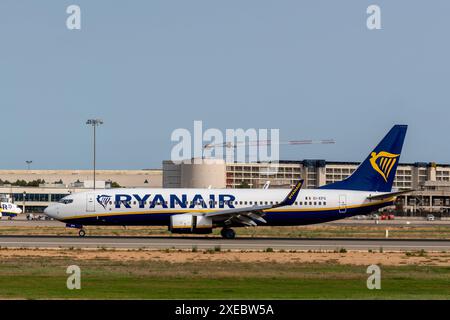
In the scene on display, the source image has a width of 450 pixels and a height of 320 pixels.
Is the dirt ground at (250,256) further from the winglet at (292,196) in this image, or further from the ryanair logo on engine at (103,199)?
the ryanair logo on engine at (103,199)

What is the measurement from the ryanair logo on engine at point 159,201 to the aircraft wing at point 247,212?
1.69 meters

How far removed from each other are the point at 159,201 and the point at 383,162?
1911cm

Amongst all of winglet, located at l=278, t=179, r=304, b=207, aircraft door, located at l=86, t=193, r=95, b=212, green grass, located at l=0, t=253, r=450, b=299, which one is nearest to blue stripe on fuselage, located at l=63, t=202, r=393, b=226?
aircraft door, located at l=86, t=193, r=95, b=212

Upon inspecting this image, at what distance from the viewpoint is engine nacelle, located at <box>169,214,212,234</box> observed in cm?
6550

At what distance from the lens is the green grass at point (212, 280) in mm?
31984

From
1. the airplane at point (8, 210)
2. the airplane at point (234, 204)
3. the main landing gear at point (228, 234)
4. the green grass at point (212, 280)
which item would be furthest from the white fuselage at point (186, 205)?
the airplane at point (8, 210)

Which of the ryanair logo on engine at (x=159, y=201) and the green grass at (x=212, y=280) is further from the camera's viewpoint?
the ryanair logo on engine at (x=159, y=201)

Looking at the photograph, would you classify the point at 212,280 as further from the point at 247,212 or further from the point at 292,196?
the point at 292,196

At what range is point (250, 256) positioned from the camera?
1951 inches

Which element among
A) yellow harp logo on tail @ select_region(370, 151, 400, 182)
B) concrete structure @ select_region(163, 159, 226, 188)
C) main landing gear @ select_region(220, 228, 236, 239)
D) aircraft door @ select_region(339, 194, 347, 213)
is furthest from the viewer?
concrete structure @ select_region(163, 159, 226, 188)

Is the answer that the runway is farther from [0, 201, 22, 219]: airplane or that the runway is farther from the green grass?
[0, 201, 22, 219]: airplane

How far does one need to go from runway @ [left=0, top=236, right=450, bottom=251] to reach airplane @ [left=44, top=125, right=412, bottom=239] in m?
2.09
